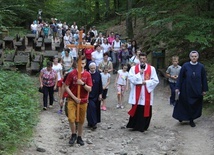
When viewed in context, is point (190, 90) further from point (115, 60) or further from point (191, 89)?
point (115, 60)

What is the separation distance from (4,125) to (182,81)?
510 centimetres

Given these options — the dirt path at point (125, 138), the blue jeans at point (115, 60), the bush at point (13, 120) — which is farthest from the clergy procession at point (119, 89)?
the blue jeans at point (115, 60)

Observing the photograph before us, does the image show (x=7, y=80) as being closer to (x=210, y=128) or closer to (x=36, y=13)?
(x=210, y=128)

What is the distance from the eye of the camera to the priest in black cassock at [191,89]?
33.5ft

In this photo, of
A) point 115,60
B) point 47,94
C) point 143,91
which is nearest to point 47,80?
point 47,94

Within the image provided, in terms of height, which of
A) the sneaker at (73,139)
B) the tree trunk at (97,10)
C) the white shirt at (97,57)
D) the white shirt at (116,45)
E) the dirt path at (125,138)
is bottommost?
the dirt path at (125,138)

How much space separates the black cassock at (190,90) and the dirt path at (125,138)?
346 mm

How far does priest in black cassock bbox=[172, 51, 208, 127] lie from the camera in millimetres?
10202

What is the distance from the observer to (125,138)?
31.1 feet

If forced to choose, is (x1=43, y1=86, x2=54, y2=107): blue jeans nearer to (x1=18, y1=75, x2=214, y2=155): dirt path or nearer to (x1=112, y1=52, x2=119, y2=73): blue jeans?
(x1=18, y1=75, x2=214, y2=155): dirt path

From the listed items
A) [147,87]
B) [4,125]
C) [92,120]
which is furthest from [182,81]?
[4,125]

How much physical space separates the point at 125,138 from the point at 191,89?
223 centimetres

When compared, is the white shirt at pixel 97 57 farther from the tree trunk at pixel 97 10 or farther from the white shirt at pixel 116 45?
the tree trunk at pixel 97 10

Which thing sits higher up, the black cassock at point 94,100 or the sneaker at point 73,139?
the black cassock at point 94,100
